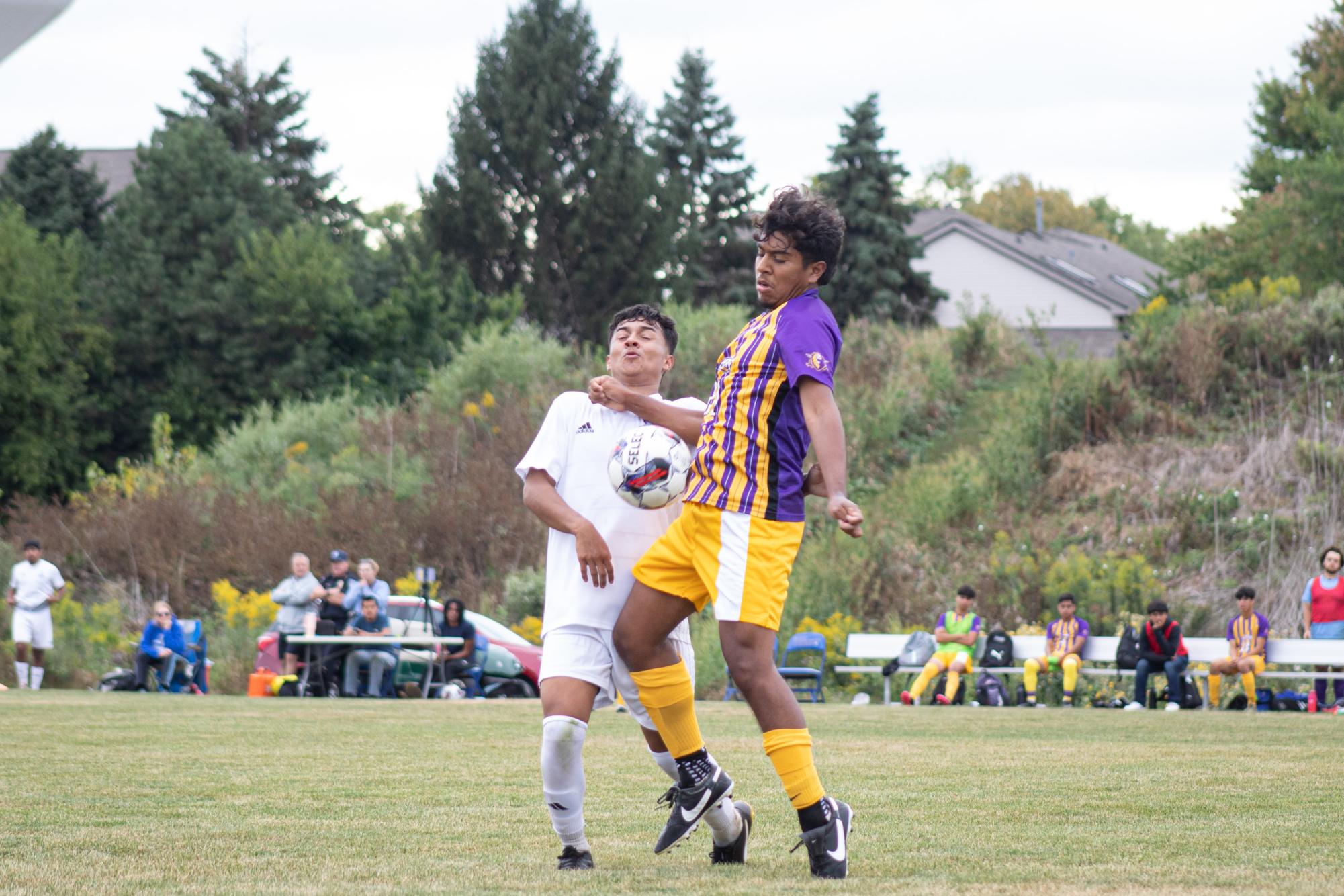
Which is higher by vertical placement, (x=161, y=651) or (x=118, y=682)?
(x=161, y=651)

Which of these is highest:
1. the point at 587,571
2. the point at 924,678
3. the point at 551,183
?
the point at 551,183

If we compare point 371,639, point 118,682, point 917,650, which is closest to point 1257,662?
point 917,650

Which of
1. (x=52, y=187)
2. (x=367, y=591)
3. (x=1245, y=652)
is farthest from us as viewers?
(x=52, y=187)

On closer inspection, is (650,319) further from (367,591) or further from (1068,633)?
(367,591)

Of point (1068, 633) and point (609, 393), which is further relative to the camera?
point (1068, 633)

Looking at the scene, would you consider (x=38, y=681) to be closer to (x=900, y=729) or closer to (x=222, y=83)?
(x=900, y=729)

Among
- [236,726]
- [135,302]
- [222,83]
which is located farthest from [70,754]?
[222,83]

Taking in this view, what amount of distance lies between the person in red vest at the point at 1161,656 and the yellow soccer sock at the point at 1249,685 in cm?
64

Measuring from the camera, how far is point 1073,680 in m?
17.7

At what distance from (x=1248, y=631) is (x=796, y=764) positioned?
13.5m

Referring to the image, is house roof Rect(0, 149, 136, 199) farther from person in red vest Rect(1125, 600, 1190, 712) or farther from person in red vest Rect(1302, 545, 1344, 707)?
person in red vest Rect(1302, 545, 1344, 707)

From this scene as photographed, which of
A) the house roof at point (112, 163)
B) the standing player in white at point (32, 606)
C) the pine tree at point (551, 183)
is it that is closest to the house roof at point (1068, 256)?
the pine tree at point (551, 183)

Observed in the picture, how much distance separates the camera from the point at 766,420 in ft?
15.6

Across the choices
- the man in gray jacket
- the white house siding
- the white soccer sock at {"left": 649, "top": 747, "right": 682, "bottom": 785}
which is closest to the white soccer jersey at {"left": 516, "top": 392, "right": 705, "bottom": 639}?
the white soccer sock at {"left": 649, "top": 747, "right": 682, "bottom": 785}
